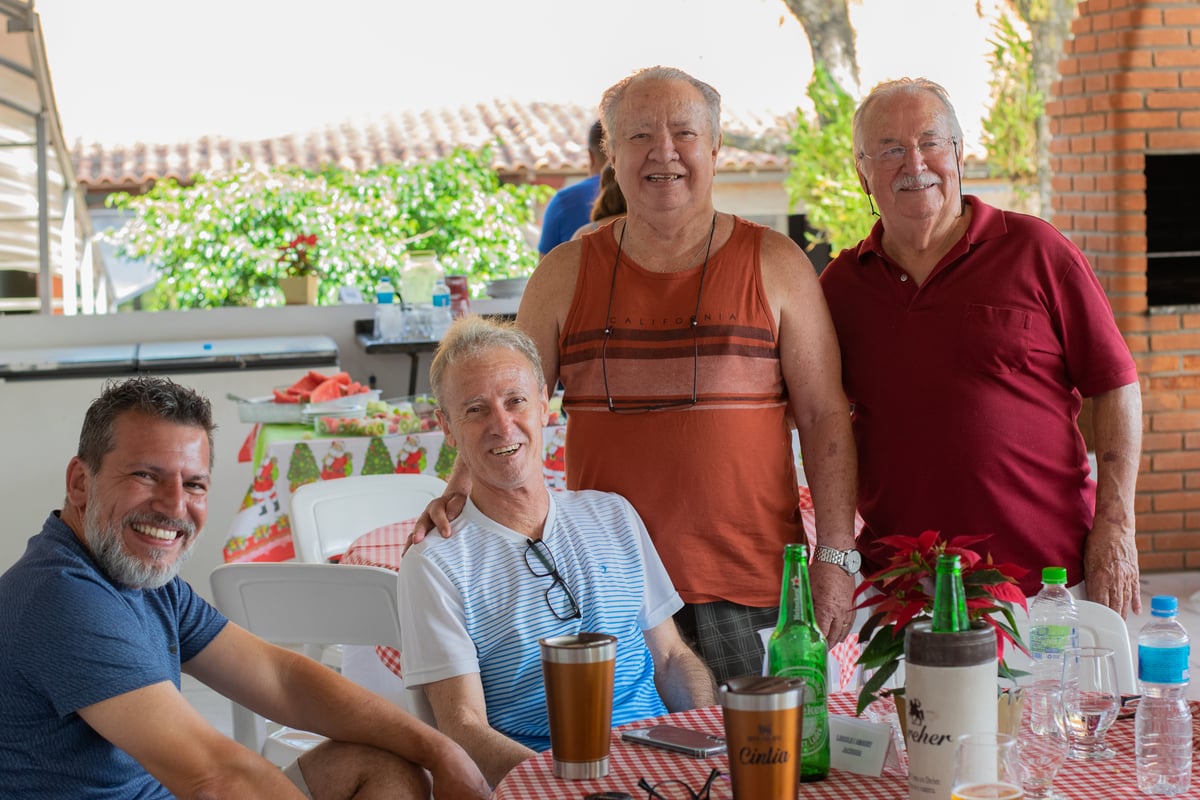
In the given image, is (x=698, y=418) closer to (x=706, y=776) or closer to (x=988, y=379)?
(x=988, y=379)

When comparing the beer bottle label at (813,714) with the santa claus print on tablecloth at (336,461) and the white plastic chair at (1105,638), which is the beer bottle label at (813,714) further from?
the santa claus print on tablecloth at (336,461)

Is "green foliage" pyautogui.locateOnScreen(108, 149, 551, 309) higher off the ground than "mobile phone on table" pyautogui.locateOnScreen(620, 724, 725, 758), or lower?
higher

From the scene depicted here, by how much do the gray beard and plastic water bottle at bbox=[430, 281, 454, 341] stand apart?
147 inches

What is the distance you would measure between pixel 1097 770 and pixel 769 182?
28.1 ft

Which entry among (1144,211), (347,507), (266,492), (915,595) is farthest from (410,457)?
(1144,211)

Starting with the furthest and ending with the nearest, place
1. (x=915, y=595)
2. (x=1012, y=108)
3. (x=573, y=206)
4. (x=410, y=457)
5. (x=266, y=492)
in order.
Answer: (x=1012, y=108) < (x=573, y=206) < (x=410, y=457) < (x=266, y=492) < (x=915, y=595)

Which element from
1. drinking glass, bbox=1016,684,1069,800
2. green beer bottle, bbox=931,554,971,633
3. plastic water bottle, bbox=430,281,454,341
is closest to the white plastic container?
green beer bottle, bbox=931,554,971,633

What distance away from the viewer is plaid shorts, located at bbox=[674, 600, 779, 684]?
7.50ft

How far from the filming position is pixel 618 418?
2312 mm

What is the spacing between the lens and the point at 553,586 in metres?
2.13

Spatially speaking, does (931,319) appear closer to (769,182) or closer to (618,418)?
(618,418)

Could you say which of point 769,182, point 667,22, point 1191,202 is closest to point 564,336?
point 1191,202

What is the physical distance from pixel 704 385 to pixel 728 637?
43 cm

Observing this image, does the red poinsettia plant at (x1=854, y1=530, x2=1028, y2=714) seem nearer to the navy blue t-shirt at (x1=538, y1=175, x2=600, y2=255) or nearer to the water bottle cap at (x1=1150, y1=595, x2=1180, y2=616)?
the water bottle cap at (x1=1150, y1=595, x2=1180, y2=616)
